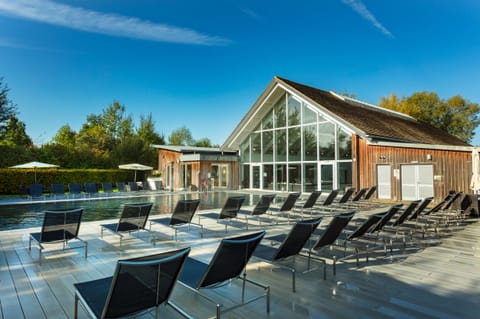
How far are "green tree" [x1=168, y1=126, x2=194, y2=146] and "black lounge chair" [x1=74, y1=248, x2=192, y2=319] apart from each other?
46.9 metres

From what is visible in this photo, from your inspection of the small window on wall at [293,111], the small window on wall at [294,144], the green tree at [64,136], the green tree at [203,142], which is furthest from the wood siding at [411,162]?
the green tree at [203,142]

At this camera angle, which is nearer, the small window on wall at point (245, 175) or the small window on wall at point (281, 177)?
the small window on wall at point (281, 177)

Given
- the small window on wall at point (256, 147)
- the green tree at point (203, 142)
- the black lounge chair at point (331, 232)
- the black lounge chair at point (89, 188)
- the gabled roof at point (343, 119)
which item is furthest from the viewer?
the green tree at point (203, 142)

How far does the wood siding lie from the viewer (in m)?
11.3

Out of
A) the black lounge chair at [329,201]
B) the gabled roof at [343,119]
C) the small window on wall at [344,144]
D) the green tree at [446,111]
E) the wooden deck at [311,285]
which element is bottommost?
the wooden deck at [311,285]

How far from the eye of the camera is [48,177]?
1917 centimetres

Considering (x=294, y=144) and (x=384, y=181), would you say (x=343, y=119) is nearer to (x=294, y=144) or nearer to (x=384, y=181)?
(x=384, y=181)

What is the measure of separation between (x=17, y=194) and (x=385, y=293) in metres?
21.6

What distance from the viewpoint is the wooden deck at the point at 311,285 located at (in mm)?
2939

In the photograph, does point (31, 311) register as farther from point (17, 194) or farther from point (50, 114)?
point (50, 114)

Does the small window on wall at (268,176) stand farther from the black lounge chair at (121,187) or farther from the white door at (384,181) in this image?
the black lounge chair at (121,187)

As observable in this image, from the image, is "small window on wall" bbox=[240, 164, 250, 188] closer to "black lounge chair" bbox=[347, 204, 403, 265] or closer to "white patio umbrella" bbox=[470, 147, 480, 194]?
"white patio umbrella" bbox=[470, 147, 480, 194]

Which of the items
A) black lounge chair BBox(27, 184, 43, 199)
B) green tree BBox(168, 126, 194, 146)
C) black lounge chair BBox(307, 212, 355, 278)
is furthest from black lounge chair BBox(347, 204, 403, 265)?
green tree BBox(168, 126, 194, 146)

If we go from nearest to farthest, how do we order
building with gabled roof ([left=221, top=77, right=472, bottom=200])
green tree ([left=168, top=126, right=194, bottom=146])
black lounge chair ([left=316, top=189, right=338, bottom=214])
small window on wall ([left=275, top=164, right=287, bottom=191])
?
1. black lounge chair ([left=316, top=189, right=338, bottom=214])
2. building with gabled roof ([left=221, top=77, right=472, bottom=200])
3. small window on wall ([left=275, top=164, right=287, bottom=191])
4. green tree ([left=168, top=126, right=194, bottom=146])
